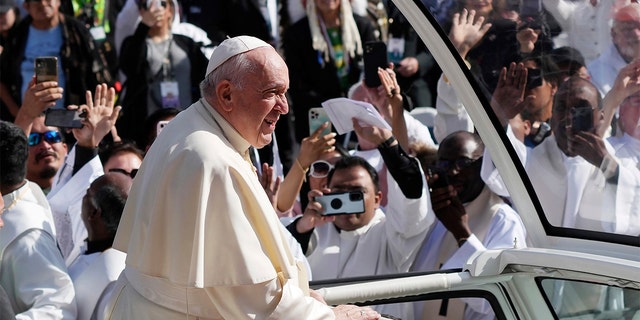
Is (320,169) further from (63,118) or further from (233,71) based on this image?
(233,71)

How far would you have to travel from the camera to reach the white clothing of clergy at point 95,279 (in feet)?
16.0

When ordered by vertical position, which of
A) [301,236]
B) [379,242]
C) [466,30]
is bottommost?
[379,242]

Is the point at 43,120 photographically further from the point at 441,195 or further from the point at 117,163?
the point at 441,195

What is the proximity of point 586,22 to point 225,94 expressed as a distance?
126 cm

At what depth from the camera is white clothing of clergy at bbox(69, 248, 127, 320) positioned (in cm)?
487

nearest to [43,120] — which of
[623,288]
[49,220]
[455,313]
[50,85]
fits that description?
[50,85]

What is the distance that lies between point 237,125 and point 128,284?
583mm

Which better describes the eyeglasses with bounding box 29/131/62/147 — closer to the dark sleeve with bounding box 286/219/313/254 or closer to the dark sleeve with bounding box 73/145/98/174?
the dark sleeve with bounding box 73/145/98/174

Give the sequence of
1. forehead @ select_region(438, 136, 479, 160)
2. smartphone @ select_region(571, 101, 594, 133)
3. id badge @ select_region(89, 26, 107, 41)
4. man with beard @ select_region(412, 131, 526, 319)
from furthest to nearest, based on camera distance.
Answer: id badge @ select_region(89, 26, 107, 41) → forehead @ select_region(438, 136, 479, 160) → man with beard @ select_region(412, 131, 526, 319) → smartphone @ select_region(571, 101, 594, 133)

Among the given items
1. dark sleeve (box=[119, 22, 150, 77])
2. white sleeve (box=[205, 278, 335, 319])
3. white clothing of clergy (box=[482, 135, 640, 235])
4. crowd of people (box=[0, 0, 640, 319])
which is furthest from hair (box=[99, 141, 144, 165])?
white sleeve (box=[205, 278, 335, 319])

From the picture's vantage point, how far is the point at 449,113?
6.77 metres

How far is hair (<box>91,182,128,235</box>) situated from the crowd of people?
0.03ft

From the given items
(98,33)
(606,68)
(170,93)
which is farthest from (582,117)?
(98,33)

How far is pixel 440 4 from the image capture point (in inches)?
161
